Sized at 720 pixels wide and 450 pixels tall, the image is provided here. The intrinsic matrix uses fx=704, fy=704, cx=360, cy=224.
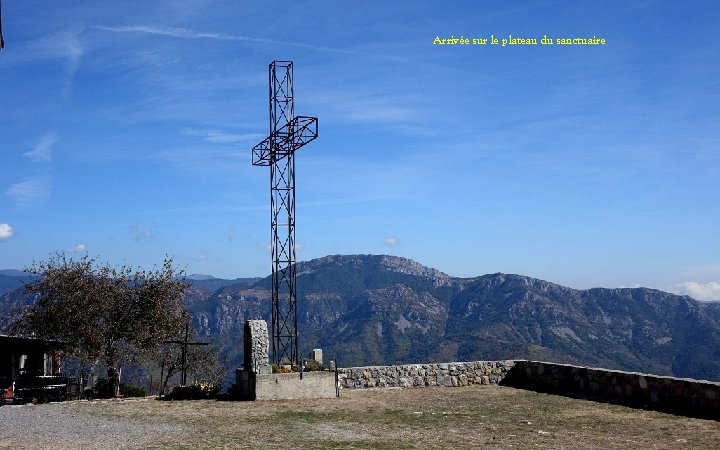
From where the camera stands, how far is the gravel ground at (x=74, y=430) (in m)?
13.7

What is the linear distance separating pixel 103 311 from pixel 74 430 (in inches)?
621

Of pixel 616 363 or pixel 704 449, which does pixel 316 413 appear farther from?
pixel 616 363

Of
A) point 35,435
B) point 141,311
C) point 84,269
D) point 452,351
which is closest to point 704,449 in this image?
point 35,435

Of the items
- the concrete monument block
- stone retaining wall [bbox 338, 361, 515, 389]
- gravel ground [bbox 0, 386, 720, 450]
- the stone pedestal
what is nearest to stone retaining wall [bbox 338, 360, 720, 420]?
stone retaining wall [bbox 338, 361, 515, 389]

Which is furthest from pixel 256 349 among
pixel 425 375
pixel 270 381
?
pixel 425 375

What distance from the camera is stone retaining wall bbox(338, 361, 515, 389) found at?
24531 millimetres

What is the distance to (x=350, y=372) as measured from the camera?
24438mm

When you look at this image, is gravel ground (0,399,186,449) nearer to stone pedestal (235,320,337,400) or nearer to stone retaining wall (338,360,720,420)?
stone pedestal (235,320,337,400)

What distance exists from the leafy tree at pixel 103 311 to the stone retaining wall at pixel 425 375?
1121cm

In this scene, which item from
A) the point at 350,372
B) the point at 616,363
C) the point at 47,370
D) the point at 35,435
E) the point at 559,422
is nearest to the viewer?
the point at 35,435

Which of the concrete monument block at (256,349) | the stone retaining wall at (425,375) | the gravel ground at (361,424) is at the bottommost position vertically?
the gravel ground at (361,424)

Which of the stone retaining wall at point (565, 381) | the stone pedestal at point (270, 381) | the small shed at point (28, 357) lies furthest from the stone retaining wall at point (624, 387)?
the small shed at point (28, 357)

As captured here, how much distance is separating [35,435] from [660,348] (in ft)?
659

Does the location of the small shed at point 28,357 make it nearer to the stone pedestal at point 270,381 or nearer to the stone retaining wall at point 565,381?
the stone pedestal at point 270,381
